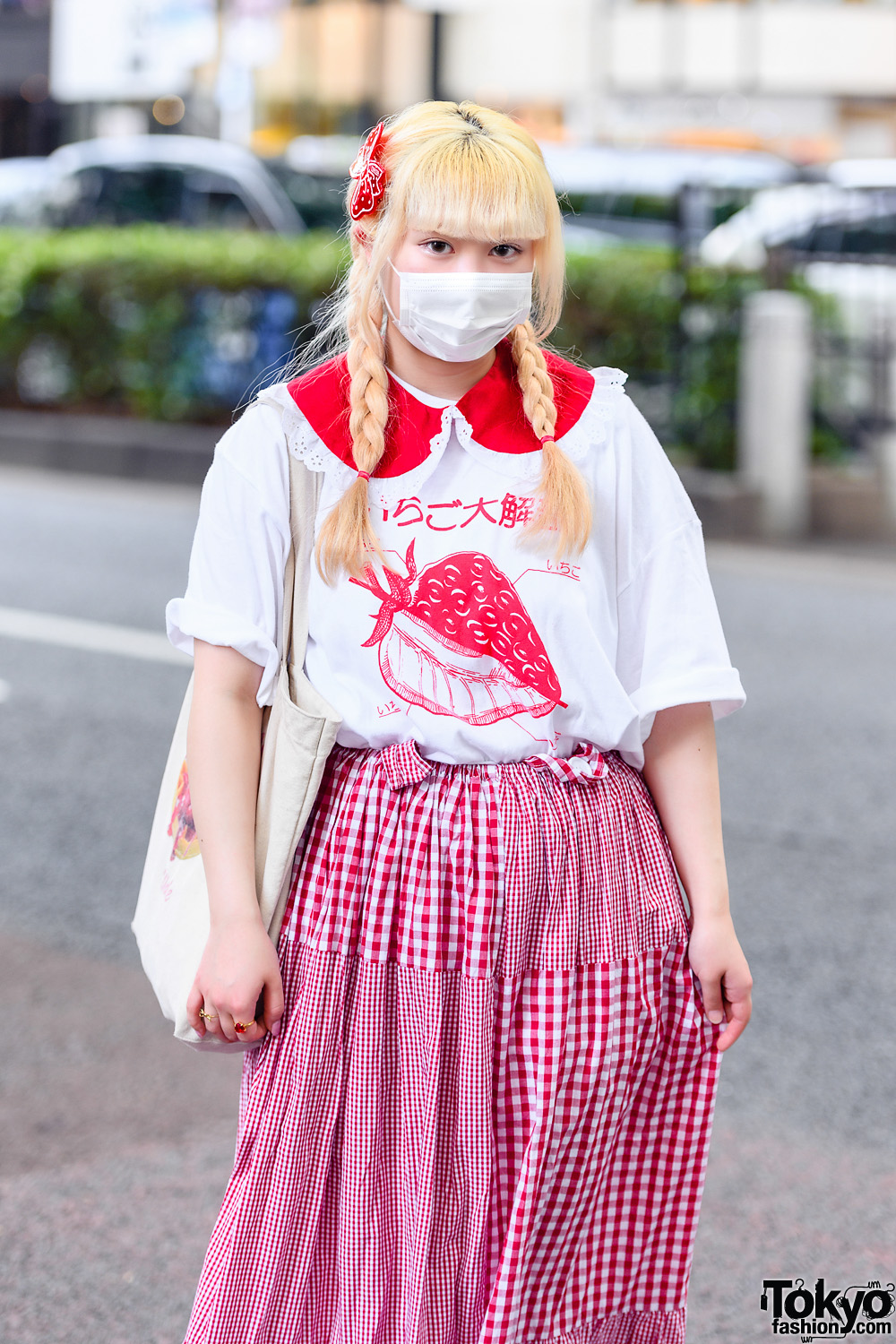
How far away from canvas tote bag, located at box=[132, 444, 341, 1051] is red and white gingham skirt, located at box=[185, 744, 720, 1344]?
0.16ft

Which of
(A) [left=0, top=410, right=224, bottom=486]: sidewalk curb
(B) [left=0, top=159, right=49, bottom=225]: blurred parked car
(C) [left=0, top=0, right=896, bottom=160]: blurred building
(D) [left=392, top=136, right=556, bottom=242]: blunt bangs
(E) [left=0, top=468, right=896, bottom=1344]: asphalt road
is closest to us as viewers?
(D) [left=392, top=136, right=556, bottom=242]: blunt bangs

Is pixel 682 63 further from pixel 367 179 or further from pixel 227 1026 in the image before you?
pixel 227 1026

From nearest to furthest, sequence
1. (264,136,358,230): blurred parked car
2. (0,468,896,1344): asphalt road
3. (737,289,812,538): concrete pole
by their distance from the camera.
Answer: (0,468,896,1344): asphalt road, (737,289,812,538): concrete pole, (264,136,358,230): blurred parked car

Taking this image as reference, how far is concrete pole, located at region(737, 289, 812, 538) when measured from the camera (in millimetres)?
10734

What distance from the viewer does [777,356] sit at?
423 inches

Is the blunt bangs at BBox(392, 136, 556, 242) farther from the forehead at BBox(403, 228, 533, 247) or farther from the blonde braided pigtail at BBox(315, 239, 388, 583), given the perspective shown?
the blonde braided pigtail at BBox(315, 239, 388, 583)

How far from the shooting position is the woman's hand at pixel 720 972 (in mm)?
1993

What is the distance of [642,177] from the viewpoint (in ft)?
48.7

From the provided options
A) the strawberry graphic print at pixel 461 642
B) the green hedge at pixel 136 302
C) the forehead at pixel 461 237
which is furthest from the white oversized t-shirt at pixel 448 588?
the green hedge at pixel 136 302

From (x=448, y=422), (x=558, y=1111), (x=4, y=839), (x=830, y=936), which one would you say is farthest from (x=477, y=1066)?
(x=4, y=839)

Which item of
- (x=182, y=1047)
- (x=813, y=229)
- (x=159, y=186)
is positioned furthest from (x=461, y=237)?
(x=159, y=186)

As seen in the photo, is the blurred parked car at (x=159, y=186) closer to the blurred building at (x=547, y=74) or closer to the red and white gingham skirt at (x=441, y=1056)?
the blurred building at (x=547, y=74)

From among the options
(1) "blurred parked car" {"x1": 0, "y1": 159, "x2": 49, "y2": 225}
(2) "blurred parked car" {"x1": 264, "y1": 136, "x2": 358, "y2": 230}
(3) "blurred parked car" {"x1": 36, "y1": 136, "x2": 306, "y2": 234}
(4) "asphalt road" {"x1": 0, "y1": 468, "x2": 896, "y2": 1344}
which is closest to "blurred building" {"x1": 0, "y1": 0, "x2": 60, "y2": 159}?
(1) "blurred parked car" {"x1": 0, "y1": 159, "x2": 49, "y2": 225}

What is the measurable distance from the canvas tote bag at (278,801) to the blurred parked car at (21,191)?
1502cm
